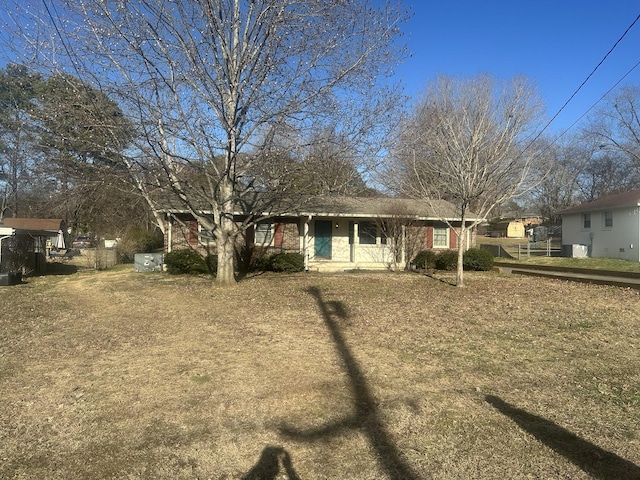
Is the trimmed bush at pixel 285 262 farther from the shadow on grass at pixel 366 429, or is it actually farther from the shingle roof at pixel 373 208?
the shadow on grass at pixel 366 429

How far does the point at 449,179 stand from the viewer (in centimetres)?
1548

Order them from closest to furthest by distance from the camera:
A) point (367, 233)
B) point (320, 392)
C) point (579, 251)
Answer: point (320, 392)
point (367, 233)
point (579, 251)

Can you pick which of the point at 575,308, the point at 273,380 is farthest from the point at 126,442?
the point at 575,308

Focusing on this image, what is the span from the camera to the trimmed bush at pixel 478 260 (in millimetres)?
19250

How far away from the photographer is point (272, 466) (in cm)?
342

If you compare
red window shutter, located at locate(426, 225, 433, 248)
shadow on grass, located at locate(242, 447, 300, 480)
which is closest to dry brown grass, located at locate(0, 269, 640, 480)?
shadow on grass, located at locate(242, 447, 300, 480)

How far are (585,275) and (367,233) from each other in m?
8.70

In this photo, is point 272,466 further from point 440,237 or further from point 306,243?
point 440,237

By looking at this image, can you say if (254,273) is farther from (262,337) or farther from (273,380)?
(273,380)

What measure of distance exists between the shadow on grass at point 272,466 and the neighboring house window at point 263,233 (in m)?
15.8

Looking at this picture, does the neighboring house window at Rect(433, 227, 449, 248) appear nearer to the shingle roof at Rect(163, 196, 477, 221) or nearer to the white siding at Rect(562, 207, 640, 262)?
the shingle roof at Rect(163, 196, 477, 221)

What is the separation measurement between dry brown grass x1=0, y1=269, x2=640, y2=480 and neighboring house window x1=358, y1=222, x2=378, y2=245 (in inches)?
Result: 432

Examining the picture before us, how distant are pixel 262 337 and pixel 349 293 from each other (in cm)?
503

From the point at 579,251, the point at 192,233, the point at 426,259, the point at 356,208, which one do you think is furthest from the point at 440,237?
the point at 192,233
